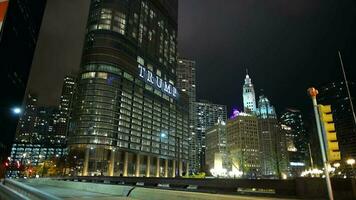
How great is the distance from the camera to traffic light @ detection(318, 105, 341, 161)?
651 centimetres

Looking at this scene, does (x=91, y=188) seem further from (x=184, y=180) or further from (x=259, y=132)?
(x=259, y=132)

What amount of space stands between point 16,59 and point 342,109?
161 m

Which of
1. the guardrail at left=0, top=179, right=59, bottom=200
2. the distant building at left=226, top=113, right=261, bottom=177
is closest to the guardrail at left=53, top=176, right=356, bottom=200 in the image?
the guardrail at left=0, top=179, right=59, bottom=200

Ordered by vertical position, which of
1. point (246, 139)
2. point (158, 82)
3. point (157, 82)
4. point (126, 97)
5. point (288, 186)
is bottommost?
point (288, 186)

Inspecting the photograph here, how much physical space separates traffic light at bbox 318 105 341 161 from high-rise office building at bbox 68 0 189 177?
89226 mm

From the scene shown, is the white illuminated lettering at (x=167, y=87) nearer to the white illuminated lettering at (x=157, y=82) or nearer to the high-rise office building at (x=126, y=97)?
the white illuminated lettering at (x=157, y=82)

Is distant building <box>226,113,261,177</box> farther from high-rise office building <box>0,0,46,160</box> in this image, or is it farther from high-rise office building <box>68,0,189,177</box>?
high-rise office building <box>0,0,46,160</box>

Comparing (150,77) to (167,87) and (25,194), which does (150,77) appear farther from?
(25,194)

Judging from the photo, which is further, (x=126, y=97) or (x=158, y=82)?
(x=158, y=82)

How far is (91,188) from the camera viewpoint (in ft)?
67.3

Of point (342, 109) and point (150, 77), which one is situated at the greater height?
point (150, 77)

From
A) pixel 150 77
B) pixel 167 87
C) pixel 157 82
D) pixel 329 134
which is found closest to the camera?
pixel 329 134

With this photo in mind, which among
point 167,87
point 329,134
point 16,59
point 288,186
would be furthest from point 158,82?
point 329,134

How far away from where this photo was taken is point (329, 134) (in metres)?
6.80
